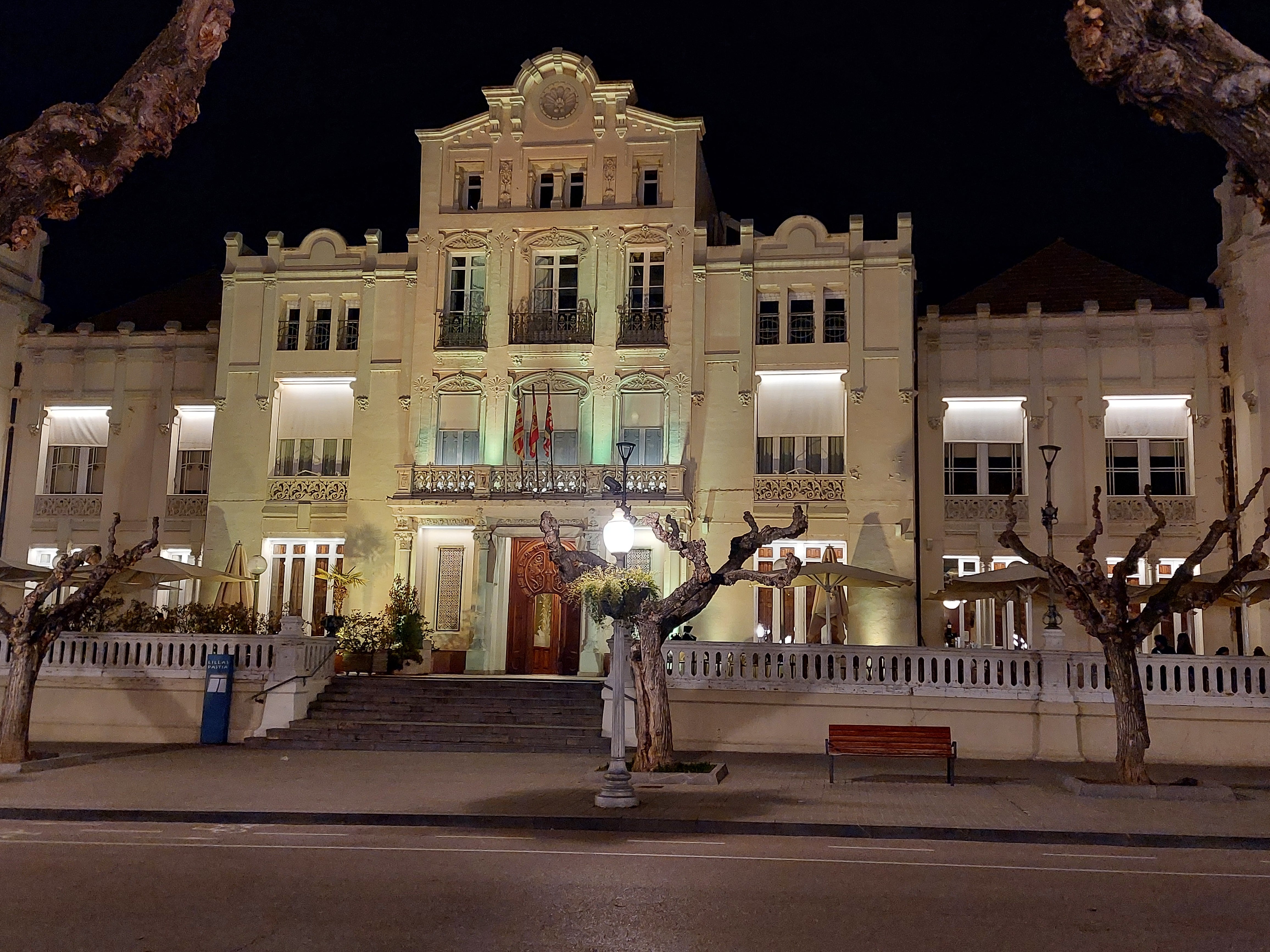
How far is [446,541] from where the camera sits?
94.5 ft

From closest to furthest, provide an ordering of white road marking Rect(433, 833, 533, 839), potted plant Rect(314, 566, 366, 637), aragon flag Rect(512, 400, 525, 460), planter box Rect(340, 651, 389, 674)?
white road marking Rect(433, 833, 533, 839), planter box Rect(340, 651, 389, 674), aragon flag Rect(512, 400, 525, 460), potted plant Rect(314, 566, 366, 637)

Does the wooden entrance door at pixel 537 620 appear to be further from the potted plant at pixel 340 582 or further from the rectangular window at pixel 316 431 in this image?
the rectangular window at pixel 316 431

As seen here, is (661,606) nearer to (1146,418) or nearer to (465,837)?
(465,837)

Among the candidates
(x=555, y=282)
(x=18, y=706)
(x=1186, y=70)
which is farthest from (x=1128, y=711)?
(x=555, y=282)

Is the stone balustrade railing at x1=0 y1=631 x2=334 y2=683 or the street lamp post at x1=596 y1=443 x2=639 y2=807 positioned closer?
the street lamp post at x1=596 y1=443 x2=639 y2=807

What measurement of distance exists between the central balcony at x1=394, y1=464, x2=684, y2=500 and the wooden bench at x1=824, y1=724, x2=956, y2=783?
38.4 ft

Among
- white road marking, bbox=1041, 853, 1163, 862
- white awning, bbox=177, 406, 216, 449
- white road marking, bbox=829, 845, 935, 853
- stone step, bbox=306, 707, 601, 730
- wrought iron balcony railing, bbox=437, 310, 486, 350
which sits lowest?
white road marking, bbox=829, 845, 935, 853

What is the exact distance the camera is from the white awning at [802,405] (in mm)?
28984

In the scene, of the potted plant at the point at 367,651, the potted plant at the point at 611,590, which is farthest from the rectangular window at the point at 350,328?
the potted plant at the point at 611,590

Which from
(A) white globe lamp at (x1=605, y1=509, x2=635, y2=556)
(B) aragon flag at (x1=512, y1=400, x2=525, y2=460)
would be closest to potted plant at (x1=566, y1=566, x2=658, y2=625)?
(A) white globe lamp at (x1=605, y1=509, x2=635, y2=556)

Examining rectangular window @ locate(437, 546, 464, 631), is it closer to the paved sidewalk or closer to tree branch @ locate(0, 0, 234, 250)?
the paved sidewalk

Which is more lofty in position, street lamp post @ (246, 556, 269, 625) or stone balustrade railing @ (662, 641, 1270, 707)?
street lamp post @ (246, 556, 269, 625)

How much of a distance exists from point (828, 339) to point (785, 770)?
13.7 meters

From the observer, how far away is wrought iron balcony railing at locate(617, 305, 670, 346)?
29.3 metres
